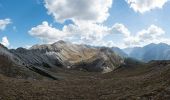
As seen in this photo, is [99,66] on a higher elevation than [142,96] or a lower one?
higher

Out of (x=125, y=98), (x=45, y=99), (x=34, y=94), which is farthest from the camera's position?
(x=34, y=94)

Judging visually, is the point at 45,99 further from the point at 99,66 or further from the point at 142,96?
the point at 99,66

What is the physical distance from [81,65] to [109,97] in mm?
167306

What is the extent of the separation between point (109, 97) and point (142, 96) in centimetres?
507

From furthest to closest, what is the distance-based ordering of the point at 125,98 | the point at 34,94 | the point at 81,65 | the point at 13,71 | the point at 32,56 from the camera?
the point at 81,65 → the point at 32,56 → the point at 13,71 → the point at 34,94 → the point at 125,98

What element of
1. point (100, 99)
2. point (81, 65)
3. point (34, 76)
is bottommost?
point (100, 99)

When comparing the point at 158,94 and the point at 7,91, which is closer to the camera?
the point at 158,94

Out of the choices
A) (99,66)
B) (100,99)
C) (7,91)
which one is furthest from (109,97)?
(99,66)

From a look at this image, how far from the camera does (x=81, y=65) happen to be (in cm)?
19712

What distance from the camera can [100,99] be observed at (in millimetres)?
29609

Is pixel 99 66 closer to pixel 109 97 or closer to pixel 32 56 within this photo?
pixel 32 56

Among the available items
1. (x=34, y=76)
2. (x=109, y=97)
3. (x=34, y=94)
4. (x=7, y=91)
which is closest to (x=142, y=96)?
(x=109, y=97)

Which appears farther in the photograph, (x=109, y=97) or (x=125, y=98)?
(x=109, y=97)

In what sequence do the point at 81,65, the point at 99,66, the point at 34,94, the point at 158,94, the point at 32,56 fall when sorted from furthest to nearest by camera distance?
1. the point at 81,65
2. the point at 99,66
3. the point at 32,56
4. the point at 34,94
5. the point at 158,94
